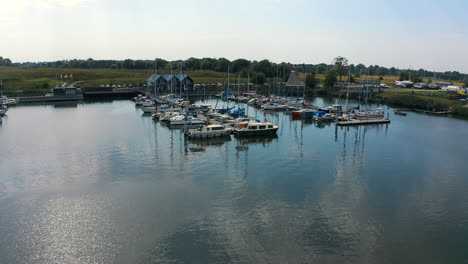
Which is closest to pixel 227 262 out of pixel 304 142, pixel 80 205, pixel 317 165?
pixel 80 205

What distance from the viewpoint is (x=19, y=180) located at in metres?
33.9

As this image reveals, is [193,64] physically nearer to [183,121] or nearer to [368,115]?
[183,121]

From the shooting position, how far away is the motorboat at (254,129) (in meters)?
52.7

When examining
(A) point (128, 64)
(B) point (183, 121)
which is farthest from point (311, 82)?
(A) point (128, 64)

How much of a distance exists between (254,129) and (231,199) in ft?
79.9

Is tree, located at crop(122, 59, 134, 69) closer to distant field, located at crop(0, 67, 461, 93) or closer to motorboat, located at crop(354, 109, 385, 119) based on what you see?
distant field, located at crop(0, 67, 461, 93)

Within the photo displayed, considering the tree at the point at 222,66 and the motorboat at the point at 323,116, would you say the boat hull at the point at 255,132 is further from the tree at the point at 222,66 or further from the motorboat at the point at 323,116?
the tree at the point at 222,66

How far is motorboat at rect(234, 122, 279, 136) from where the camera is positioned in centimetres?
5270

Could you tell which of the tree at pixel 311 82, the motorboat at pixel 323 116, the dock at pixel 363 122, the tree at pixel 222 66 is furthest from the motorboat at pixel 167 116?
the tree at pixel 222 66

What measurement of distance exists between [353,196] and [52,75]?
435 ft

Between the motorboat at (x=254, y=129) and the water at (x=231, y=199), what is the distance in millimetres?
2034

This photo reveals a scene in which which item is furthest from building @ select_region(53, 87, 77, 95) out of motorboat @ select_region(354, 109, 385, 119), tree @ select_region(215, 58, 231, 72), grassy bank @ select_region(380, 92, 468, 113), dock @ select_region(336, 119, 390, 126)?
grassy bank @ select_region(380, 92, 468, 113)

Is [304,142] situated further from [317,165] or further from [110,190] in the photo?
[110,190]

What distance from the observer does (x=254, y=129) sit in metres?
53.1
